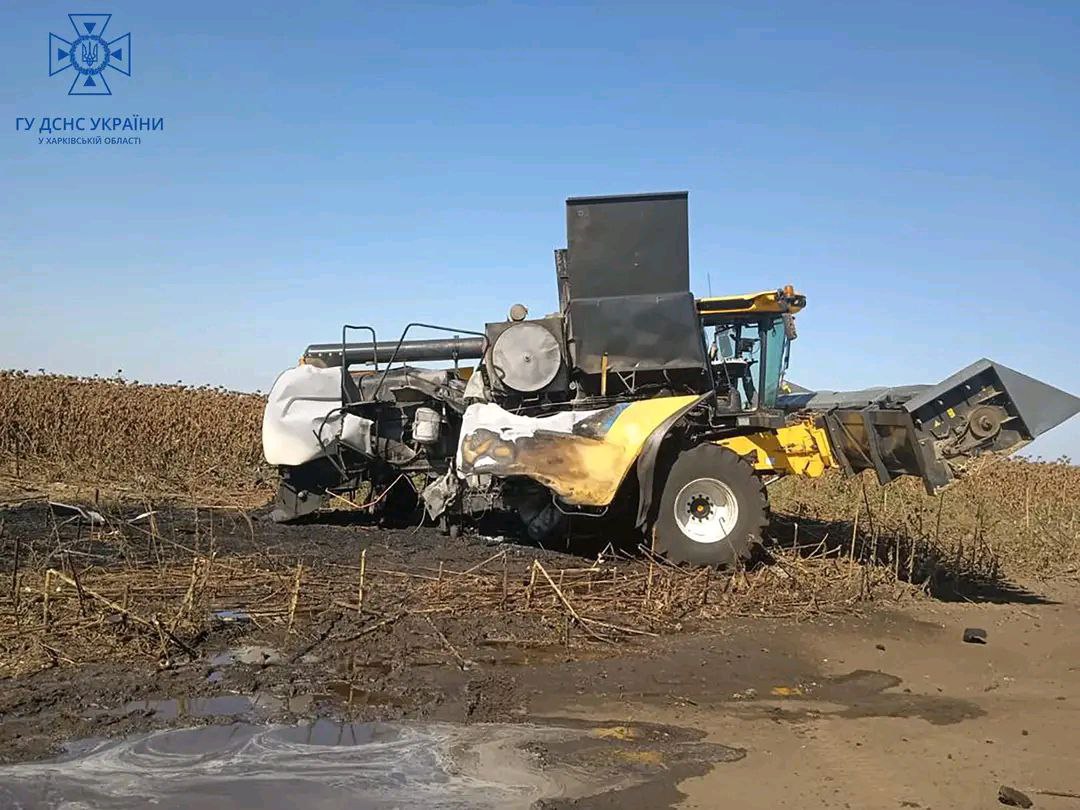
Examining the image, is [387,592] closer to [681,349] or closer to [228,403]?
[681,349]

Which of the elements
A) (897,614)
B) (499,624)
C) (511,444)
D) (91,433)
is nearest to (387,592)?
(499,624)

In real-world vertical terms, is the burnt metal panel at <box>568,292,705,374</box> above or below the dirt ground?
above

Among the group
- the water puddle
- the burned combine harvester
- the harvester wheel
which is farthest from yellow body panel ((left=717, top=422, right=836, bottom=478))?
the water puddle

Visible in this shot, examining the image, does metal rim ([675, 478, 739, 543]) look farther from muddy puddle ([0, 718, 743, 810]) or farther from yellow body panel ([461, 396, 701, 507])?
muddy puddle ([0, 718, 743, 810])

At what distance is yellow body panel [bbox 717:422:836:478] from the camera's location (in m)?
9.26

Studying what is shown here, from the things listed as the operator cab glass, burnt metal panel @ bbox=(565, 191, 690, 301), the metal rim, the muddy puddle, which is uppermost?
burnt metal panel @ bbox=(565, 191, 690, 301)

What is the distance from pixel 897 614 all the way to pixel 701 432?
2.50 metres

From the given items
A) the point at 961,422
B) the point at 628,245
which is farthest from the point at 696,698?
the point at 628,245

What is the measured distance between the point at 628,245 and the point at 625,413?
1931mm

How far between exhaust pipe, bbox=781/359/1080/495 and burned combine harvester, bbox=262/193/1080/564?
0.05 feet

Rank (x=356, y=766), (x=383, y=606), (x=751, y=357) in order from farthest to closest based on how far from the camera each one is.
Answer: (x=751, y=357)
(x=383, y=606)
(x=356, y=766)

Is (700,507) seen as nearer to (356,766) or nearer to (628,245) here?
(628,245)

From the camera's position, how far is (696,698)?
5.50 m

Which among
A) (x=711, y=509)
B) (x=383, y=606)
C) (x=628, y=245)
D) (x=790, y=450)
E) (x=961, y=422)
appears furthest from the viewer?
(x=628, y=245)
